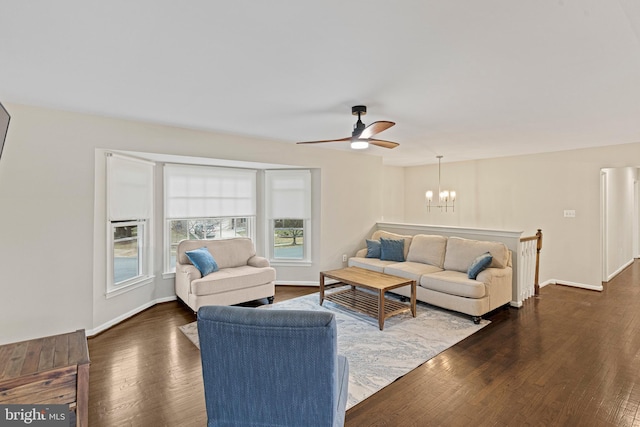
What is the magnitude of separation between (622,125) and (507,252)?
2.05 meters

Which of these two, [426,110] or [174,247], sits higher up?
[426,110]

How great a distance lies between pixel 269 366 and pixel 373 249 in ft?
14.1

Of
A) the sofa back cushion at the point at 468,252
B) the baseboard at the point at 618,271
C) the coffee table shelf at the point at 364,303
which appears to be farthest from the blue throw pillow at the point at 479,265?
the baseboard at the point at 618,271

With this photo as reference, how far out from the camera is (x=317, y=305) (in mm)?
4562

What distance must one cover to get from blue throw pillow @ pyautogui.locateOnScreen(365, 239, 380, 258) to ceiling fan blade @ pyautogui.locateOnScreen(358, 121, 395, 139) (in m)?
2.92

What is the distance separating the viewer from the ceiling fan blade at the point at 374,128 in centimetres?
277

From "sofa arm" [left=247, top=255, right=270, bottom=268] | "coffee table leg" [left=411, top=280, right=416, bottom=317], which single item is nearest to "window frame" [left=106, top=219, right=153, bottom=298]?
"sofa arm" [left=247, top=255, right=270, bottom=268]

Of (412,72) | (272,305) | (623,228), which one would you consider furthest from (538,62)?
(623,228)

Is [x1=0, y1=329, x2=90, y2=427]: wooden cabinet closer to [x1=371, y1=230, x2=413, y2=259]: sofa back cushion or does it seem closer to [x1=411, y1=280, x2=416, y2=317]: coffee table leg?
[x1=411, y1=280, x2=416, y2=317]: coffee table leg

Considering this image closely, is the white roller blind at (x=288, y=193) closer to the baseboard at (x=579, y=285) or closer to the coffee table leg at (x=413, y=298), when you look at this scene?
the coffee table leg at (x=413, y=298)

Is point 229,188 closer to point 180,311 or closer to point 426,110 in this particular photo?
point 180,311

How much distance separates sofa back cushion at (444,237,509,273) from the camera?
4320 millimetres

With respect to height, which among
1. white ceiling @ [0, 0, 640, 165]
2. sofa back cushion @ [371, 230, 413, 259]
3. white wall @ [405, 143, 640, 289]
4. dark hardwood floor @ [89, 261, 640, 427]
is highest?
white ceiling @ [0, 0, 640, 165]

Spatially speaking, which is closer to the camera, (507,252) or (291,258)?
(507,252)
